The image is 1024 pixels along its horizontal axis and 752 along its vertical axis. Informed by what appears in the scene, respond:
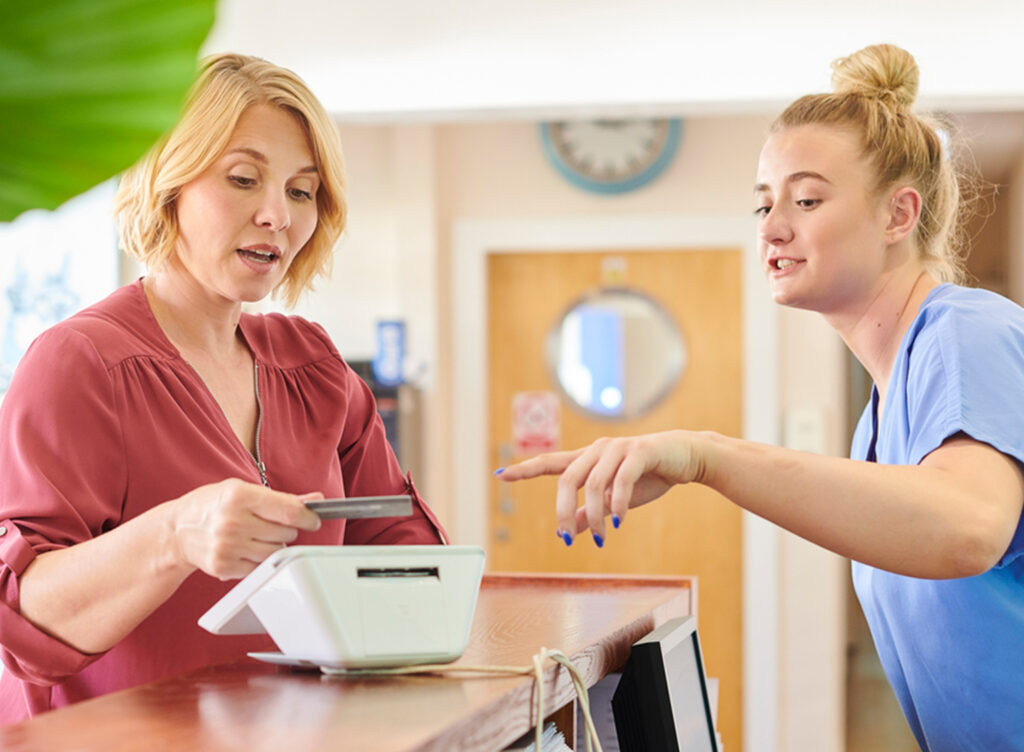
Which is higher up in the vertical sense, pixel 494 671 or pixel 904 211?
pixel 904 211

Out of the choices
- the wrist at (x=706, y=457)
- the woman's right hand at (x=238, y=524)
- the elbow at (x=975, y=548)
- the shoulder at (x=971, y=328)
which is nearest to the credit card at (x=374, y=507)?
the woman's right hand at (x=238, y=524)

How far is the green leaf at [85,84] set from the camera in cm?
30

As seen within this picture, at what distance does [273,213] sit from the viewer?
1.26m

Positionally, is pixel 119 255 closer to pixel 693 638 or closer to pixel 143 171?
pixel 143 171

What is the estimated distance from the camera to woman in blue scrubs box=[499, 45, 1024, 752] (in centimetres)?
89

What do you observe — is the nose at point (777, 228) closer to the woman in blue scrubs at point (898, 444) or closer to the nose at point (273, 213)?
the woman in blue scrubs at point (898, 444)

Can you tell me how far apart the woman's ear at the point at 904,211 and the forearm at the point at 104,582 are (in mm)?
936

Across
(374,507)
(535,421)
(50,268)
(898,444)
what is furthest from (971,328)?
(535,421)

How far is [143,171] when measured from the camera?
1273mm

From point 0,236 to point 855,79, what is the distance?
2239mm

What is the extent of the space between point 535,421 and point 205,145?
3378 mm

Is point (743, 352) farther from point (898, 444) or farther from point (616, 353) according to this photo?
point (898, 444)

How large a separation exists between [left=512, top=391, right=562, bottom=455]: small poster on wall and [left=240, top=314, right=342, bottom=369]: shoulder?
3.13 metres

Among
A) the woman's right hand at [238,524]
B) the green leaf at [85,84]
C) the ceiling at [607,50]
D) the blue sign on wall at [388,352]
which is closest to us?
the green leaf at [85,84]
